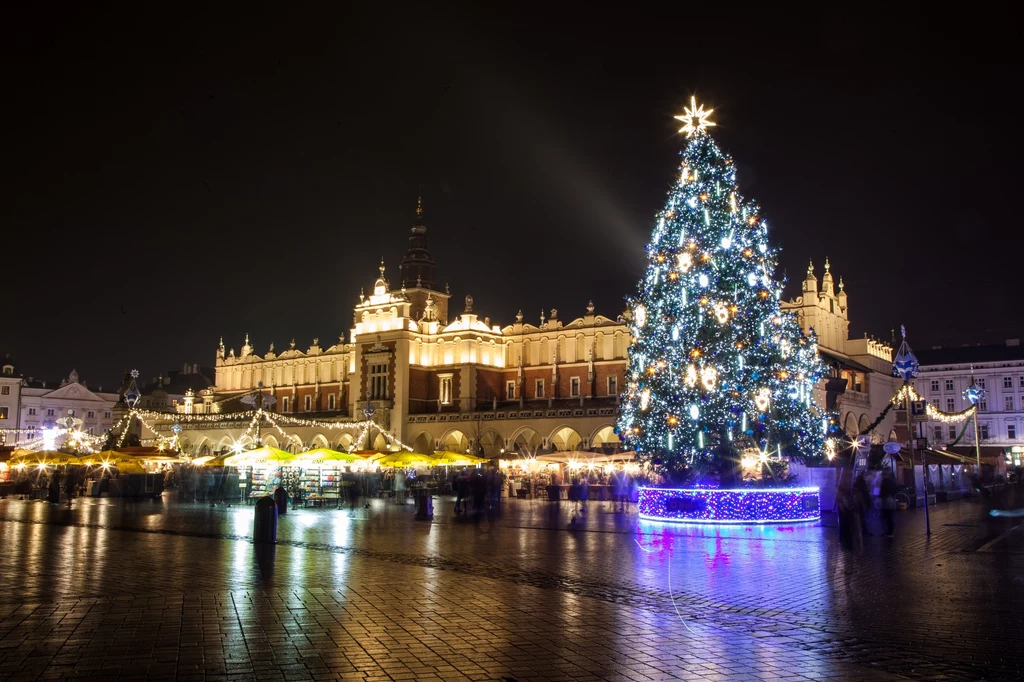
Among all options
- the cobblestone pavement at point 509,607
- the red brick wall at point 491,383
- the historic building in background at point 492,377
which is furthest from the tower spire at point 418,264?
the cobblestone pavement at point 509,607

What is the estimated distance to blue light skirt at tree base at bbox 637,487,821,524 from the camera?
22750mm

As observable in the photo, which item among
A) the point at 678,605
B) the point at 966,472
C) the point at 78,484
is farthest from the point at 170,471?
the point at 678,605

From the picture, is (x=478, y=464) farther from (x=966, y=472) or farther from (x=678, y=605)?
(x=678, y=605)

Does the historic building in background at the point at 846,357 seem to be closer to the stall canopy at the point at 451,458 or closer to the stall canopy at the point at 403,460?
the stall canopy at the point at 451,458

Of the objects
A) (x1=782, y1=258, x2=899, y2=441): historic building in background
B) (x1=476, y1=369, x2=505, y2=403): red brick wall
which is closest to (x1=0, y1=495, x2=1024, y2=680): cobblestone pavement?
(x1=782, y1=258, x2=899, y2=441): historic building in background

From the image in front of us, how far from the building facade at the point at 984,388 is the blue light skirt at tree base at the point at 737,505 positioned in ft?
193

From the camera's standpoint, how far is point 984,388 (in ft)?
254

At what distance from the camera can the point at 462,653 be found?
7699mm

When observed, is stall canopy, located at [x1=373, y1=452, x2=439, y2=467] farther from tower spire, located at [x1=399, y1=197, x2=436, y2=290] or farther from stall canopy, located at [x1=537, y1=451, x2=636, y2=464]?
tower spire, located at [x1=399, y1=197, x2=436, y2=290]

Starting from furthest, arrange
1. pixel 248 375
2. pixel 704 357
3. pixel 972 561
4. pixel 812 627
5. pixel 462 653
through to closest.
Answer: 1. pixel 248 375
2. pixel 704 357
3. pixel 972 561
4. pixel 812 627
5. pixel 462 653

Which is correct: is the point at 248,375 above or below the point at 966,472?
above

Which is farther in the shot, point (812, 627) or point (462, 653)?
point (812, 627)

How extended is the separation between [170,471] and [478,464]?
1781 centimetres

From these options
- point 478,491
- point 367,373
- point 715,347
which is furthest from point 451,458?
point 367,373
